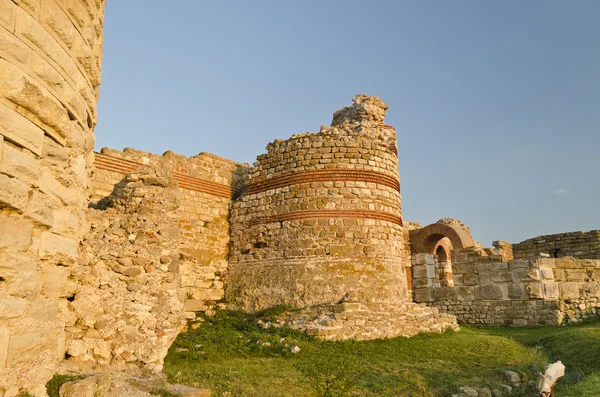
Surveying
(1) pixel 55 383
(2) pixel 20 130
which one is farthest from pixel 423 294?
(2) pixel 20 130

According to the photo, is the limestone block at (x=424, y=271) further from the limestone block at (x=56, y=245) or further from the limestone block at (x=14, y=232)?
the limestone block at (x=14, y=232)

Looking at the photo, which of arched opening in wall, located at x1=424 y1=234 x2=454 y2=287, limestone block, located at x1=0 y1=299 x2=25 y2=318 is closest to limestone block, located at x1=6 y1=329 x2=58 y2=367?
limestone block, located at x1=0 y1=299 x2=25 y2=318

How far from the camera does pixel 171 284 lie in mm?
5934

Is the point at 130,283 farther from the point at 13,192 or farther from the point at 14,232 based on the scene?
the point at 13,192

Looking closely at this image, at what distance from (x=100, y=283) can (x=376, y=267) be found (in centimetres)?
635

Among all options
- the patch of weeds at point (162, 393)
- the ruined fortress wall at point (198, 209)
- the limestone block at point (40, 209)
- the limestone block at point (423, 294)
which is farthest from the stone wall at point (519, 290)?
the limestone block at point (40, 209)

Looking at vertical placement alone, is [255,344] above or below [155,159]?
below

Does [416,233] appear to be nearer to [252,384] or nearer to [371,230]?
[371,230]

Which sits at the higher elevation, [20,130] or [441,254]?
[441,254]

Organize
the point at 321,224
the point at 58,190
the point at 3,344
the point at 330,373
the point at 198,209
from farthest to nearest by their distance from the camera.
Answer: the point at 198,209 → the point at 321,224 → the point at 330,373 → the point at 58,190 → the point at 3,344

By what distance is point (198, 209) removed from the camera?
11.2m

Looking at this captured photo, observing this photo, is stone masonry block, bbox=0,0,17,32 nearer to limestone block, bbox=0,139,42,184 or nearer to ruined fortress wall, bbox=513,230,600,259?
limestone block, bbox=0,139,42,184

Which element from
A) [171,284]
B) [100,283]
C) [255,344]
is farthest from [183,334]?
[100,283]

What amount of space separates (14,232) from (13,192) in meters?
0.27
